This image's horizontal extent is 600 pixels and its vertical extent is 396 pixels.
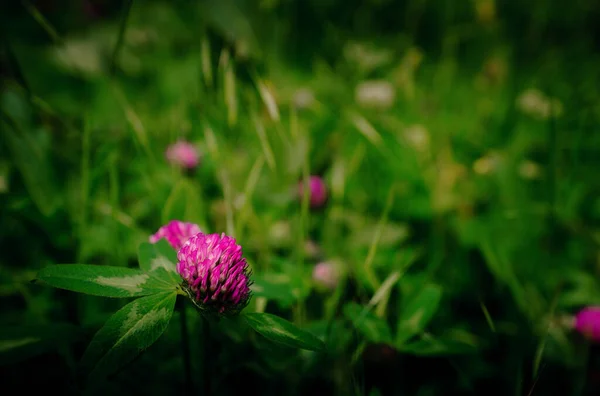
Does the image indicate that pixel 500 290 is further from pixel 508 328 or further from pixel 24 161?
pixel 24 161

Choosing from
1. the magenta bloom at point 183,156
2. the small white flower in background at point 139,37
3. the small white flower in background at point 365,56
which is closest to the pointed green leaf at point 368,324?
the magenta bloom at point 183,156

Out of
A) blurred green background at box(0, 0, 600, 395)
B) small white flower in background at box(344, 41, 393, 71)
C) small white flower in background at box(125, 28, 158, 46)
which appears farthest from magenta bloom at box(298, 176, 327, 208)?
small white flower in background at box(125, 28, 158, 46)

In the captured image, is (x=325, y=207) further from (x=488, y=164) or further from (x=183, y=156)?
(x=488, y=164)

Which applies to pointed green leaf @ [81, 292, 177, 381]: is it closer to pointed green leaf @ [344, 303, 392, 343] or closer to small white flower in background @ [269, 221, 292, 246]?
pointed green leaf @ [344, 303, 392, 343]

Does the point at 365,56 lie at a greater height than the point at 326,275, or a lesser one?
greater

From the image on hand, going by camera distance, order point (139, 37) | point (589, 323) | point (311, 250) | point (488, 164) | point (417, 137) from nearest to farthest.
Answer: point (589, 323) < point (311, 250) < point (488, 164) < point (417, 137) < point (139, 37)

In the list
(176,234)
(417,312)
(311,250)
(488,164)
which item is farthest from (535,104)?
(176,234)

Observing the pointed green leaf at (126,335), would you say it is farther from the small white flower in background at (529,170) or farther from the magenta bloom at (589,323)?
the small white flower in background at (529,170)
